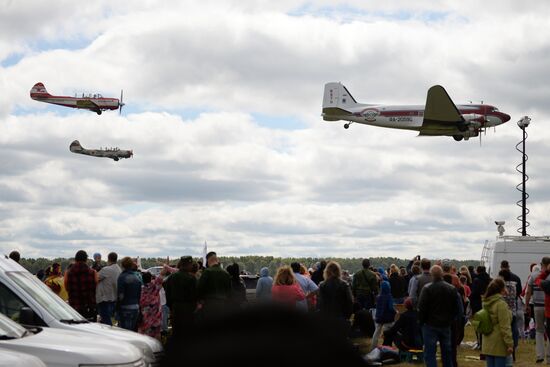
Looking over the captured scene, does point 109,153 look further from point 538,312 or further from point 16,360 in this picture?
point 16,360

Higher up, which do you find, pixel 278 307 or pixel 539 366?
pixel 278 307

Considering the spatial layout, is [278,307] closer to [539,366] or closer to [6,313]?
[6,313]

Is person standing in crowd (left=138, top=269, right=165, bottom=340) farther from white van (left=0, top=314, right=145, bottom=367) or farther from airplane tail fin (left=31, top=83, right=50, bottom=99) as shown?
airplane tail fin (left=31, top=83, right=50, bottom=99)

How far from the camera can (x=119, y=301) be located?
16.1 meters

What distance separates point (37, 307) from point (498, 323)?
6416 mm

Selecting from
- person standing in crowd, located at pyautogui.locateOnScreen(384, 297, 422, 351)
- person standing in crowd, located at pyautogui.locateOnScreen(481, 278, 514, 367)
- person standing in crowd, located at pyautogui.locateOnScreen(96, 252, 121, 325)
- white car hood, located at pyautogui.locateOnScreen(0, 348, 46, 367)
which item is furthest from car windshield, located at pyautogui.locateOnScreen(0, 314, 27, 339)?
person standing in crowd, located at pyautogui.locateOnScreen(384, 297, 422, 351)

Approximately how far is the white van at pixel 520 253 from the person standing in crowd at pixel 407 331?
26.1ft

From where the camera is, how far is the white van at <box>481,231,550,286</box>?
25.3 metres

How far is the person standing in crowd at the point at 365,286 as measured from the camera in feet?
66.7

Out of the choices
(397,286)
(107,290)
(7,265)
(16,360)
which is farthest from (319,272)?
(16,360)

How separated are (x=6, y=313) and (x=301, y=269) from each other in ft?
31.4

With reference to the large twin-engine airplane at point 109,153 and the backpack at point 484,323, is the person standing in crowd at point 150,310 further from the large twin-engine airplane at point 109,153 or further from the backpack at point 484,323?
the large twin-engine airplane at point 109,153

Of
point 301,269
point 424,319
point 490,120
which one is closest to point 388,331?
point 301,269

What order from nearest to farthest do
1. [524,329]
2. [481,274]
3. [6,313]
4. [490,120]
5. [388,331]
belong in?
[6,313]
[388,331]
[481,274]
[524,329]
[490,120]
